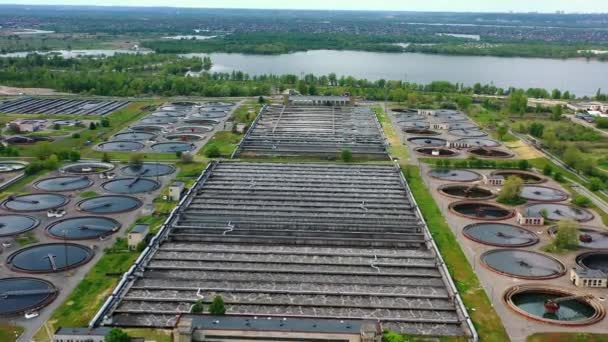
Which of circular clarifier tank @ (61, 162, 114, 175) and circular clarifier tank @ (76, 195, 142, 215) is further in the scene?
circular clarifier tank @ (61, 162, 114, 175)

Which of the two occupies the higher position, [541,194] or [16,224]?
[541,194]

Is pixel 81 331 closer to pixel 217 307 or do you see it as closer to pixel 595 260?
pixel 217 307

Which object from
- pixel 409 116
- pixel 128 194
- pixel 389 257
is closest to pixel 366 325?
pixel 389 257

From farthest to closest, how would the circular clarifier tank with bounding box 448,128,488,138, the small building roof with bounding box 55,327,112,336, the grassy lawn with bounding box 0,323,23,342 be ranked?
the circular clarifier tank with bounding box 448,128,488,138 < the grassy lawn with bounding box 0,323,23,342 < the small building roof with bounding box 55,327,112,336

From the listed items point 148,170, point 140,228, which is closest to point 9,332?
point 140,228

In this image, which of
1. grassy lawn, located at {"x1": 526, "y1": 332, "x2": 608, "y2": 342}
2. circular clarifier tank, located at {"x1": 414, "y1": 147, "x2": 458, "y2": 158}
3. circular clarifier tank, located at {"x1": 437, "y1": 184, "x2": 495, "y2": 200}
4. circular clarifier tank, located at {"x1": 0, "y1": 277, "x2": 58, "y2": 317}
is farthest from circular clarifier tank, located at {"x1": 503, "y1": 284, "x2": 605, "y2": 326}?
circular clarifier tank, located at {"x1": 414, "y1": 147, "x2": 458, "y2": 158}

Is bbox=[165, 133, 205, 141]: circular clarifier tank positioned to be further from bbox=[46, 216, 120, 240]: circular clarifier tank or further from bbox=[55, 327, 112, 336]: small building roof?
bbox=[55, 327, 112, 336]: small building roof
